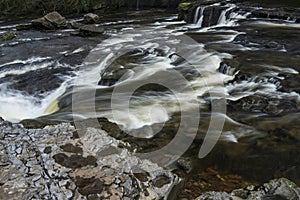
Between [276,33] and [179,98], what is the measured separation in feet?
19.7

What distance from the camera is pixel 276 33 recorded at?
34.0ft

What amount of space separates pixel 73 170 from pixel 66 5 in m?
21.6

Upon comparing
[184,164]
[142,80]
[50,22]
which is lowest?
[50,22]

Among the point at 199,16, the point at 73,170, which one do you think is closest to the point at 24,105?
the point at 73,170

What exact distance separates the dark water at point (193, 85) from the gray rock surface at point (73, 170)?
612 millimetres

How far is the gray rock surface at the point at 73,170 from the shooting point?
2922mm

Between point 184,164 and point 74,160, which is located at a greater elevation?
point 74,160

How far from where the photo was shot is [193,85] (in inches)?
272

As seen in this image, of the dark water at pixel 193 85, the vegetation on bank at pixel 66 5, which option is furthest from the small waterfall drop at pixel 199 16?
the vegetation on bank at pixel 66 5

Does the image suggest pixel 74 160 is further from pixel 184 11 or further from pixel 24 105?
pixel 184 11

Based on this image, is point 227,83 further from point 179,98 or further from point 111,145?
point 111,145

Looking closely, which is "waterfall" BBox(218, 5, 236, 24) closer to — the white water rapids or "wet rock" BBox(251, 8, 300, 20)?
"wet rock" BBox(251, 8, 300, 20)

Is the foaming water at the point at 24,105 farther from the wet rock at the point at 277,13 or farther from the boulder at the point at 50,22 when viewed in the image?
the wet rock at the point at 277,13

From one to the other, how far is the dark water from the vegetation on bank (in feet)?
33.3
